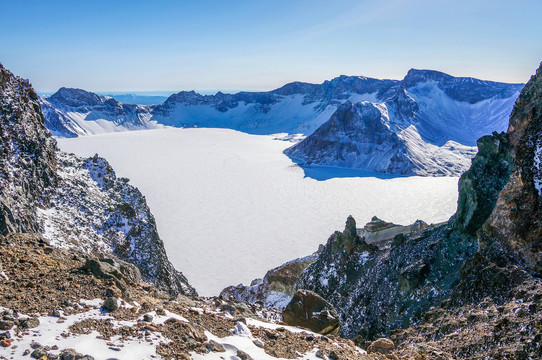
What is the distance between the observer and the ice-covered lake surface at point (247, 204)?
54.4m

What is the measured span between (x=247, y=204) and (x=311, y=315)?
236ft

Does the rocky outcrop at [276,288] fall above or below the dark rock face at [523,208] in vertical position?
below

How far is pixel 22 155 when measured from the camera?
2292 cm

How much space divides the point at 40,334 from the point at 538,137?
17919mm

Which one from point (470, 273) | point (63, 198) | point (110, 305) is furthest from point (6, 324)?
point (63, 198)

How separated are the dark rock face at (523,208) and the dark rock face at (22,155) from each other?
22.3 meters

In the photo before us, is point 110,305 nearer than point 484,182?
Yes

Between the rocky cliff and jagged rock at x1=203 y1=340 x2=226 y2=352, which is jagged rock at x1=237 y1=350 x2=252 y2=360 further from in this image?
the rocky cliff

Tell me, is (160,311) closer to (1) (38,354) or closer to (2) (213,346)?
(2) (213,346)

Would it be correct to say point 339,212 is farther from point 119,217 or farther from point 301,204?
point 119,217

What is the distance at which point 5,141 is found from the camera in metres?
21.9

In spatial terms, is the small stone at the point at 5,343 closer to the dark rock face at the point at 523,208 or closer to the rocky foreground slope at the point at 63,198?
the rocky foreground slope at the point at 63,198

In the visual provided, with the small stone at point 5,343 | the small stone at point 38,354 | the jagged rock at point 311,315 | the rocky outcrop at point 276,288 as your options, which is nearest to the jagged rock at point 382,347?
the jagged rock at point 311,315

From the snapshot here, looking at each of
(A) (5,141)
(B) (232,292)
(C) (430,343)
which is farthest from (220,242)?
(C) (430,343)
